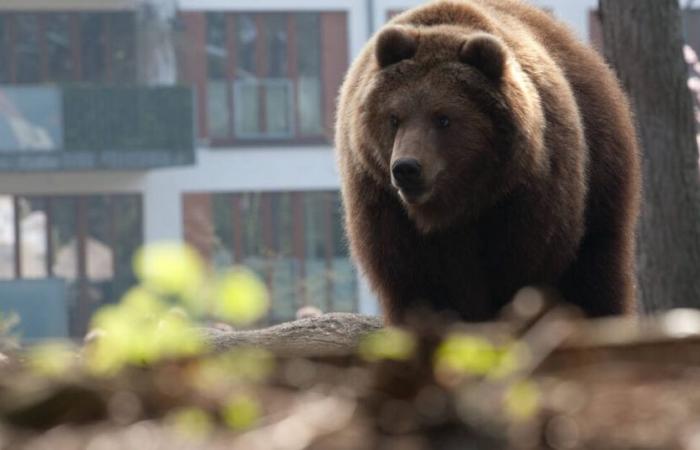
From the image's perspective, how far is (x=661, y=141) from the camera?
927 cm

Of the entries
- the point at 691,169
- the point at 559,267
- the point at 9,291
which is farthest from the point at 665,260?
the point at 9,291

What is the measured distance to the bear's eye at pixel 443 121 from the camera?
5879mm

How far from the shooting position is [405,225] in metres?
5.93

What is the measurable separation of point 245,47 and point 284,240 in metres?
4.04

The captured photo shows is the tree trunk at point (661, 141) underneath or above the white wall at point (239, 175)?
above

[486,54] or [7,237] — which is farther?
[7,237]

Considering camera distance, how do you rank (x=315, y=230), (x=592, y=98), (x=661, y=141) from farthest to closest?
(x=315, y=230), (x=661, y=141), (x=592, y=98)

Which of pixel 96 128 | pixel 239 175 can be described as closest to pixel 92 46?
pixel 96 128

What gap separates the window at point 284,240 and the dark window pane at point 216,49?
254 centimetres

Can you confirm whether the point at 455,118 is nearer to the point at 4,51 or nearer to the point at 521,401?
the point at 521,401

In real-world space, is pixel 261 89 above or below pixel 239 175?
above

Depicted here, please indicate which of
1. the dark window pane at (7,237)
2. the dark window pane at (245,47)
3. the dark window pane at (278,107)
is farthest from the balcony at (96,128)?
the dark window pane at (245,47)

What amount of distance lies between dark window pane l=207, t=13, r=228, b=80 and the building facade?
3 cm

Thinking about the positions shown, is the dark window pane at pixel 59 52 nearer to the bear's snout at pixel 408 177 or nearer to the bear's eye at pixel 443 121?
the bear's eye at pixel 443 121
